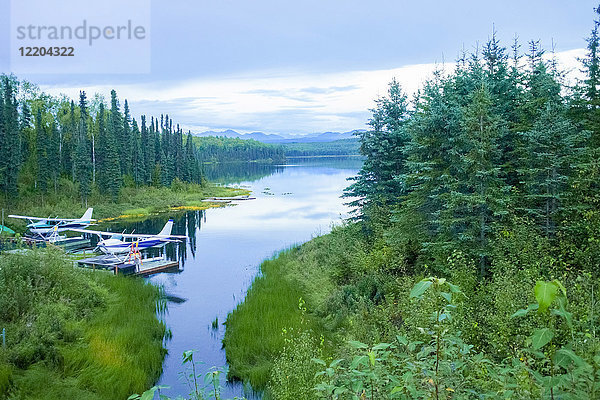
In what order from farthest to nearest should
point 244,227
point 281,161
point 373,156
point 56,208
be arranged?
point 281,161 < point 56,208 < point 244,227 < point 373,156

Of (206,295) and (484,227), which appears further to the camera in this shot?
(206,295)

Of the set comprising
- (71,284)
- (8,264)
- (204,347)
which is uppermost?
(8,264)

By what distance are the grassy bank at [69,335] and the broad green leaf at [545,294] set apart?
33.6 ft

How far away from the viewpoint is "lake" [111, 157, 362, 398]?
1399 cm

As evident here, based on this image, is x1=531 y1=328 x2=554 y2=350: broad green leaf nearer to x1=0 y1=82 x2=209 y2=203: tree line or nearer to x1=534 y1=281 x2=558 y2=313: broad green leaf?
x1=534 y1=281 x2=558 y2=313: broad green leaf

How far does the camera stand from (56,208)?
44.6 meters

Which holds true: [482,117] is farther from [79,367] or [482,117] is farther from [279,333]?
[79,367]

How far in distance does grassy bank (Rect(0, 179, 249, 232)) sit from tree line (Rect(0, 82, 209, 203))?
1.01 meters

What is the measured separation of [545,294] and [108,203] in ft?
180

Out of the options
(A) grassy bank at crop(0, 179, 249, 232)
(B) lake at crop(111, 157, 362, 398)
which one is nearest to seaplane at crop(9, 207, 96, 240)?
(A) grassy bank at crop(0, 179, 249, 232)

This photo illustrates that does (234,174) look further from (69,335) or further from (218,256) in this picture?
(69,335)

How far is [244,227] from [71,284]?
24392 millimetres

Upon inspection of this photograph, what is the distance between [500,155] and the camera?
42.9 feet

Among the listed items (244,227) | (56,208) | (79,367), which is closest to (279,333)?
(79,367)
